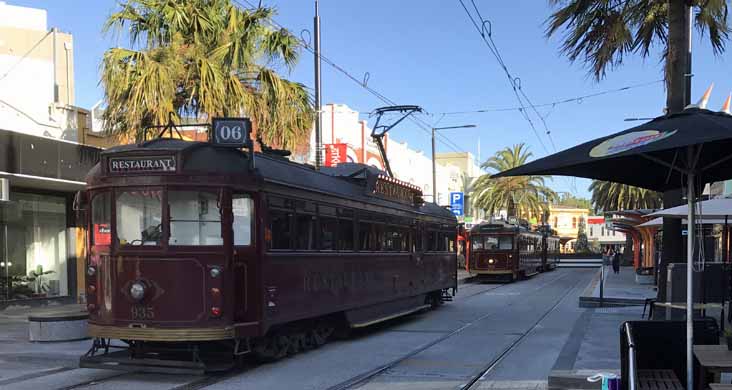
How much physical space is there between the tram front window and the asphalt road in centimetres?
1703

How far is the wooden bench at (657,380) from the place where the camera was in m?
6.00

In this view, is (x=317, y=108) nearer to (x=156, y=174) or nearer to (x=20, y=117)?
(x=20, y=117)

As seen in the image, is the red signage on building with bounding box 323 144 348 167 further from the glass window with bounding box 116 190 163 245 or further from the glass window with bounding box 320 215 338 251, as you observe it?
the glass window with bounding box 116 190 163 245

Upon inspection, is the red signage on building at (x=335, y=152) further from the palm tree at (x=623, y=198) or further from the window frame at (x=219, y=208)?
the window frame at (x=219, y=208)

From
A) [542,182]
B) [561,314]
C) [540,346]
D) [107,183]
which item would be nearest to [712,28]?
[540,346]

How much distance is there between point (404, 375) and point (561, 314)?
32.8 ft

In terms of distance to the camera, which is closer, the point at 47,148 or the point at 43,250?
the point at 47,148

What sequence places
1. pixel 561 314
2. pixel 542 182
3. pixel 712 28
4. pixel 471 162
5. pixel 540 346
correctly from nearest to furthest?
pixel 540 346 < pixel 712 28 < pixel 561 314 < pixel 542 182 < pixel 471 162

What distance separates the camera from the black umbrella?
522cm

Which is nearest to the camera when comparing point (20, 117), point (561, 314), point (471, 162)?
point (20, 117)

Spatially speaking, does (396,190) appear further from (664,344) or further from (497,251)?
(497,251)

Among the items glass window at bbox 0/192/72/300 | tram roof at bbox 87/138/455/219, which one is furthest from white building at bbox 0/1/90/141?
tram roof at bbox 87/138/455/219

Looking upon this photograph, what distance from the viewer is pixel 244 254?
9.73 m

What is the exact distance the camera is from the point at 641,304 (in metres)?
19.5
